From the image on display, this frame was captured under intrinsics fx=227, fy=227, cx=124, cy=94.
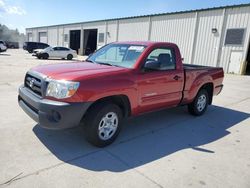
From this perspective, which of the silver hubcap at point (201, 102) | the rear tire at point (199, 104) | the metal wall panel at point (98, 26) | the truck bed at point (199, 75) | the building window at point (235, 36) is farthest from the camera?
the metal wall panel at point (98, 26)

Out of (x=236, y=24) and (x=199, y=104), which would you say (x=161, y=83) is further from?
(x=236, y=24)

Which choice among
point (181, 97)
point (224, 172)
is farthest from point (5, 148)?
point (181, 97)

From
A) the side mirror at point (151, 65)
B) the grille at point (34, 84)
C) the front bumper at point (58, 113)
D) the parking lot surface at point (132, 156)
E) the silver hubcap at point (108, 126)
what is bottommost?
the parking lot surface at point (132, 156)

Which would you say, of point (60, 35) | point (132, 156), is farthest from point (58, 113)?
point (60, 35)

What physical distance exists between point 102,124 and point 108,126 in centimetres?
15

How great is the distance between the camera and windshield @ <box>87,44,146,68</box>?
433cm

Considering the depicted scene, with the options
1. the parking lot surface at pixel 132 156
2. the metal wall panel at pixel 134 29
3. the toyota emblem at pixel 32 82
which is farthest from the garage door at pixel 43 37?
the toyota emblem at pixel 32 82

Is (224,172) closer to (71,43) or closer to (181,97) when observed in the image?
(181,97)

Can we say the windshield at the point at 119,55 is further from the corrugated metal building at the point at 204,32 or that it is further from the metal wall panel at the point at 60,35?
the metal wall panel at the point at 60,35

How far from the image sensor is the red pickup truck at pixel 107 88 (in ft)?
10.9

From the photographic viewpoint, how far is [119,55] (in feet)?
15.2

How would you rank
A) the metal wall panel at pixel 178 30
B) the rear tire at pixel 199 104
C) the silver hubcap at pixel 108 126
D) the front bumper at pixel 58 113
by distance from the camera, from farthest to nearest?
the metal wall panel at pixel 178 30 → the rear tire at pixel 199 104 → the silver hubcap at pixel 108 126 → the front bumper at pixel 58 113

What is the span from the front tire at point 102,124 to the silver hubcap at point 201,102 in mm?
2873

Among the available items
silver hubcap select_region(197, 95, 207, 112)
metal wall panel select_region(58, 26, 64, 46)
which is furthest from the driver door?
metal wall panel select_region(58, 26, 64, 46)
